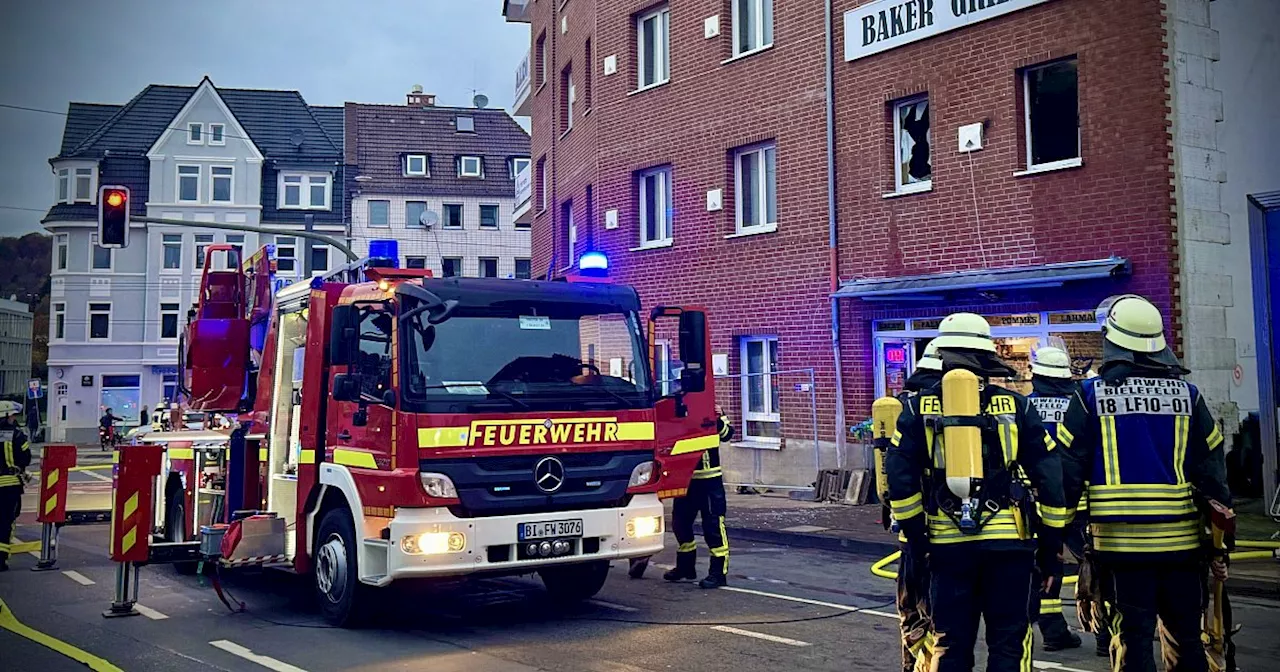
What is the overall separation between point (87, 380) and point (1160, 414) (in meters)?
51.3

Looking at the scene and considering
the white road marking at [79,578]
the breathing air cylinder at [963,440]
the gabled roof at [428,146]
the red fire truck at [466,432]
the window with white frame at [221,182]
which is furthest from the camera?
the gabled roof at [428,146]

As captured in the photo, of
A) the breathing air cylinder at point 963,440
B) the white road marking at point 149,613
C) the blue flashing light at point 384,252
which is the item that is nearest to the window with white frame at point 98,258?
the white road marking at point 149,613

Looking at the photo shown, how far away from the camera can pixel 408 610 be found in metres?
8.98

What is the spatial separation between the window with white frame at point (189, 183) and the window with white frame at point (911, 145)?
4205 centimetres

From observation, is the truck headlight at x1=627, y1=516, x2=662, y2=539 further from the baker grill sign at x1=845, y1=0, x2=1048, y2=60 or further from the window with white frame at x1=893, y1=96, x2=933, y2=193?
the baker grill sign at x1=845, y1=0, x2=1048, y2=60

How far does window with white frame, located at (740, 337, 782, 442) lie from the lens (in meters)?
18.4

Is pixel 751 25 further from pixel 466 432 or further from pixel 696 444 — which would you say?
pixel 466 432

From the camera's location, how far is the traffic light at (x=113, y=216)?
20.1 meters

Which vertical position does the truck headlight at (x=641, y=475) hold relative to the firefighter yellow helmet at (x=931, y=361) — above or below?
below

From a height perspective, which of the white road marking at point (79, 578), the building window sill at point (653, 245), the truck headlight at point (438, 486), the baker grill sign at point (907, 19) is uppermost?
the baker grill sign at point (907, 19)

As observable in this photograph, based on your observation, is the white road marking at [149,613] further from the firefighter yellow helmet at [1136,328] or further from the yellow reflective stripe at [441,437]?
the firefighter yellow helmet at [1136,328]

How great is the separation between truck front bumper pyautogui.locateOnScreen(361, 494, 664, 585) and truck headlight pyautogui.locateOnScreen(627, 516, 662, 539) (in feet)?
0.07

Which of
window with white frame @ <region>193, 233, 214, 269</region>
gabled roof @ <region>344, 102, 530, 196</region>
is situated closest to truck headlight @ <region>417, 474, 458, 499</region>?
gabled roof @ <region>344, 102, 530, 196</region>

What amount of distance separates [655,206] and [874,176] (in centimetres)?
561
